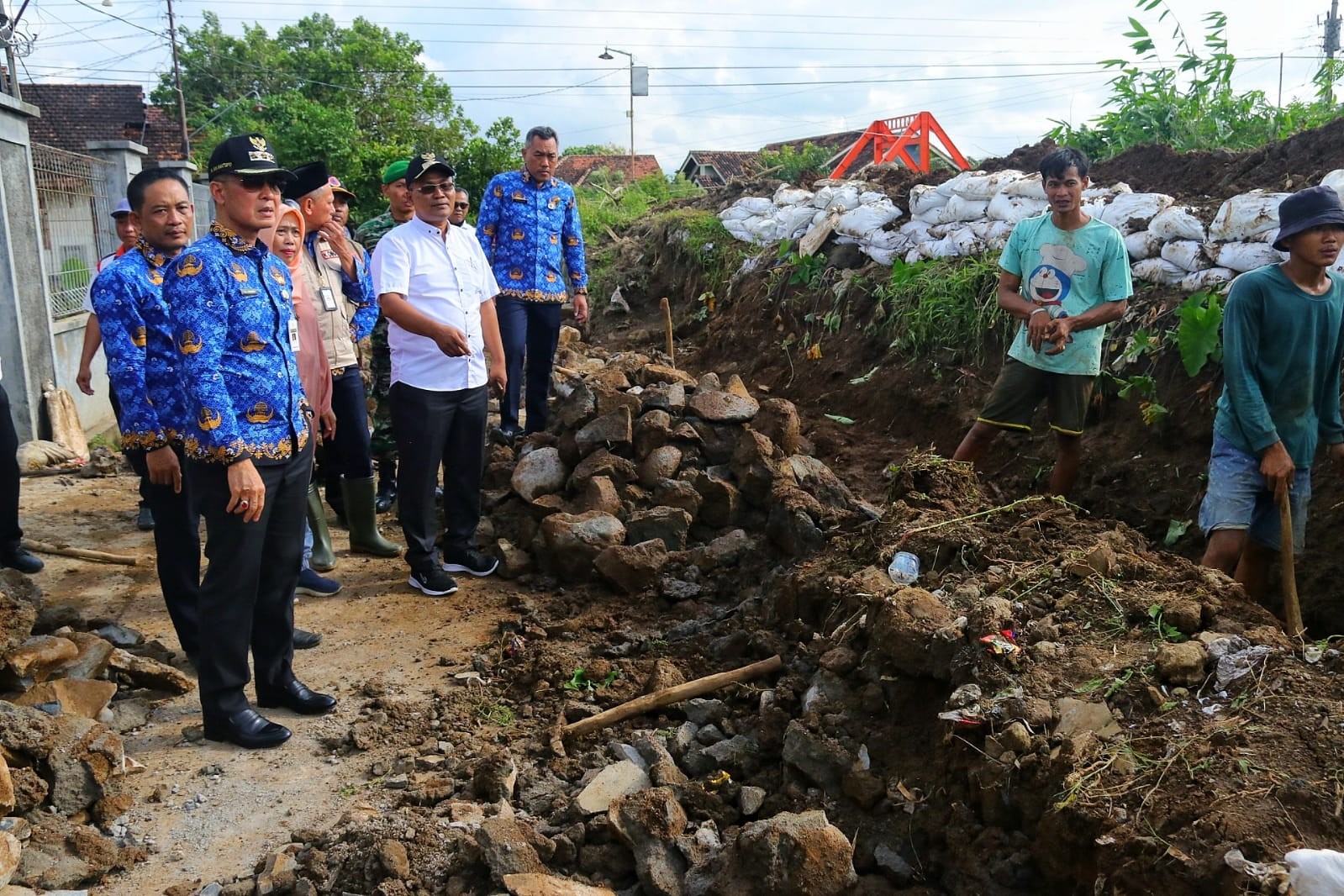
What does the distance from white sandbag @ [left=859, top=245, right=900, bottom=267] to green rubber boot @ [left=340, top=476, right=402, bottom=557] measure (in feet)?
16.5

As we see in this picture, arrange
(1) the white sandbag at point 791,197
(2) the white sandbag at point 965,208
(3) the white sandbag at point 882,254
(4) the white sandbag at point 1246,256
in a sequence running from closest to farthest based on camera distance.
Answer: (4) the white sandbag at point 1246,256 < (2) the white sandbag at point 965,208 < (3) the white sandbag at point 882,254 < (1) the white sandbag at point 791,197

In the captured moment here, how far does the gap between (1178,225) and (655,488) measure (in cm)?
350

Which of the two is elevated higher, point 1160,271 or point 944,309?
point 1160,271

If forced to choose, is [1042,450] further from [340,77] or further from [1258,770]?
[340,77]

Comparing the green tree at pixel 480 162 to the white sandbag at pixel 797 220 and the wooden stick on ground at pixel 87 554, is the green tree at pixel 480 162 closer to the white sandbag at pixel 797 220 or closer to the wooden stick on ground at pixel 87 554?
the white sandbag at pixel 797 220

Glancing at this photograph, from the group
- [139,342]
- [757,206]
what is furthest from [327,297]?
[757,206]

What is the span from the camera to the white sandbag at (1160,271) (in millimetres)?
5969

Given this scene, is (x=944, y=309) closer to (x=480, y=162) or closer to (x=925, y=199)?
(x=925, y=199)

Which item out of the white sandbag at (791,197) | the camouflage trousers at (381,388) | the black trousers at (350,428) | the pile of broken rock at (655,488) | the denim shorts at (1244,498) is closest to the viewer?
the denim shorts at (1244,498)

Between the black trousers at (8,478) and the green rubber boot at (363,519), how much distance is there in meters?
1.68

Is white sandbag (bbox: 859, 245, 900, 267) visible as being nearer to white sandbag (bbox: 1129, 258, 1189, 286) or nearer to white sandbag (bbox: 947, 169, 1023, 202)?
white sandbag (bbox: 947, 169, 1023, 202)

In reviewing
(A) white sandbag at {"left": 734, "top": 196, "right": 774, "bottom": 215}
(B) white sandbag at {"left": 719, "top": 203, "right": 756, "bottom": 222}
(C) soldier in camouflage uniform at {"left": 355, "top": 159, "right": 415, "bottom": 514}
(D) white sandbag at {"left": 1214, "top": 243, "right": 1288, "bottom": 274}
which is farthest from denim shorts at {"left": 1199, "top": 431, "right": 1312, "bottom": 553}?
(B) white sandbag at {"left": 719, "top": 203, "right": 756, "bottom": 222}

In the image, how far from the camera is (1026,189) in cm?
740

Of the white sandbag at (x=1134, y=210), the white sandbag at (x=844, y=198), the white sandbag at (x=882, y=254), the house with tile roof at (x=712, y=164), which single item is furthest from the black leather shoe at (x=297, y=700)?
the house with tile roof at (x=712, y=164)
